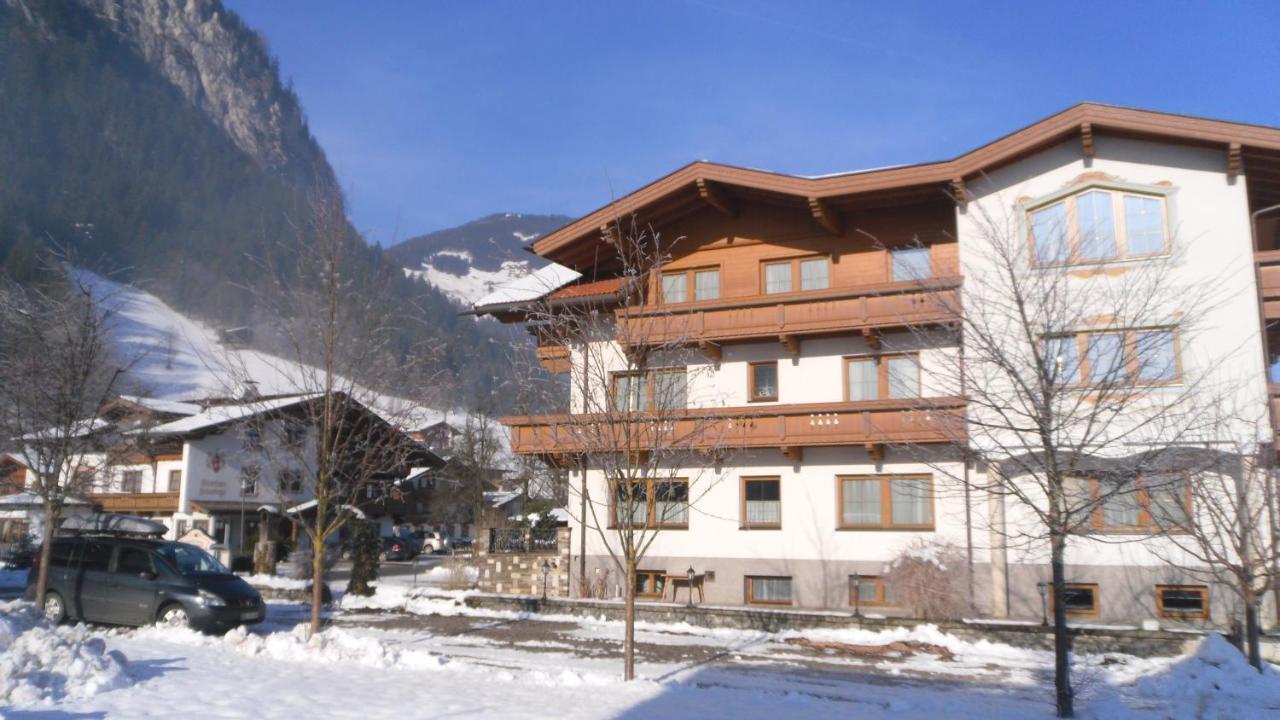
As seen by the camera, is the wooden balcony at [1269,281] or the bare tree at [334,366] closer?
the bare tree at [334,366]

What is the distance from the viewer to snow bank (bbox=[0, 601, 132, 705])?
1002 centimetres

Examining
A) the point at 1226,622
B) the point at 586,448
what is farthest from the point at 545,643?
the point at 1226,622

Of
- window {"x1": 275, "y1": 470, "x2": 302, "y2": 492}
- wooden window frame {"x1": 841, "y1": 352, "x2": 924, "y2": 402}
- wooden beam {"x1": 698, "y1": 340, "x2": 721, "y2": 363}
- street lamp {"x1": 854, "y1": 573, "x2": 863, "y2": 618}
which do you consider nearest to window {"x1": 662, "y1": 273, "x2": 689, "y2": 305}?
wooden beam {"x1": 698, "y1": 340, "x2": 721, "y2": 363}

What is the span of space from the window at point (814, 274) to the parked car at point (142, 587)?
14893 millimetres

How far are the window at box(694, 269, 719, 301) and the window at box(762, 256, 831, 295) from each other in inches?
53.4

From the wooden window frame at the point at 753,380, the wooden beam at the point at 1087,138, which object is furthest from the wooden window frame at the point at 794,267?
the wooden beam at the point at 1087,138

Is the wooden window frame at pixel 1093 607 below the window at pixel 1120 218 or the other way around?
below

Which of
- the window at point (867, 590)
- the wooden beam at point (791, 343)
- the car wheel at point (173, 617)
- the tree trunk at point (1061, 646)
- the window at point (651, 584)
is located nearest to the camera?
the tree trunk at point (1061, 646)

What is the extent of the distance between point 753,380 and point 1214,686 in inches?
554

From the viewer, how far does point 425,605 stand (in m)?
23.1

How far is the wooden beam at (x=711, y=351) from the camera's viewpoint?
81.1ft

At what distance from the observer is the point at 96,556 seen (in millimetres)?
18344

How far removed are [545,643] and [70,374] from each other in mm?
9915

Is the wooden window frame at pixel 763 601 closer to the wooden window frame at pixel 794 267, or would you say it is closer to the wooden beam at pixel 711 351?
the wooden beam at pixel 711 351
